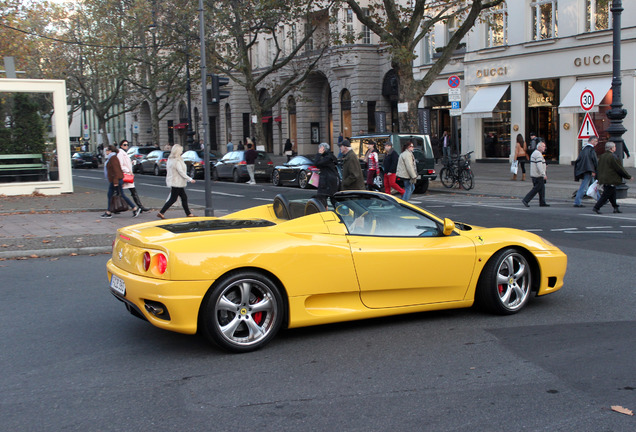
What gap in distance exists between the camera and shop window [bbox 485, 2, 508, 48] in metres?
32.2

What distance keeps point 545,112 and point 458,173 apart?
428 inches

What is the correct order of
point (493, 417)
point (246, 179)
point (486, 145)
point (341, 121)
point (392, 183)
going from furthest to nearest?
point (341, 121), point (486, 145), point (246, 179), point (392, 183), point (493, 417)

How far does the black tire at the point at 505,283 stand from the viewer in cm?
616

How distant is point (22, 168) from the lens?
20.9 metres

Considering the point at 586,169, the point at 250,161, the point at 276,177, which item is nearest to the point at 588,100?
the point at 586,169

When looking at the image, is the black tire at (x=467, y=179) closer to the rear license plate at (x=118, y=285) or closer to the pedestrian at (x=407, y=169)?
the pedestrian at (x=407, y=169)

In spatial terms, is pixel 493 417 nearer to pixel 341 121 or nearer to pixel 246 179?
pixel 246 179

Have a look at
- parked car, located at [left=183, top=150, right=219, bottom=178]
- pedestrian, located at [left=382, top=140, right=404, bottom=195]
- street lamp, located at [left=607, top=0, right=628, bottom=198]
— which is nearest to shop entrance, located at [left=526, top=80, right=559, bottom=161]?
street lamp, located at [left=607, top=0, right=628, bottom=198]

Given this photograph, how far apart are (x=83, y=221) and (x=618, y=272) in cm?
1072

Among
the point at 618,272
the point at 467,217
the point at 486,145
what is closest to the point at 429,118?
the point at 486,145

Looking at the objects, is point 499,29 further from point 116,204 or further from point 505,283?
point 505,283

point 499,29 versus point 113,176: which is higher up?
point 499,29

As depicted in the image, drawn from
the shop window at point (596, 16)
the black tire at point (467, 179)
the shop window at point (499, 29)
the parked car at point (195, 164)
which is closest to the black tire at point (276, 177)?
the parked car at point (195, 164)

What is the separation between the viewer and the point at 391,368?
485 centimetres
